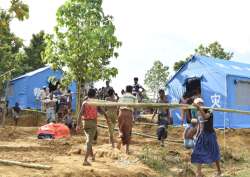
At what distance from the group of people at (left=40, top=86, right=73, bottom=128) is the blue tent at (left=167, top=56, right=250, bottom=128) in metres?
5.51

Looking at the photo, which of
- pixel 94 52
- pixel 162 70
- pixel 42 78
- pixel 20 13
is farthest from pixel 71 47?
pixel 162 70

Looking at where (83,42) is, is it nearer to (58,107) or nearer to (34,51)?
(58,107)

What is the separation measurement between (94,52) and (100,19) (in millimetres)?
1283

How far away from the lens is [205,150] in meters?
9.29

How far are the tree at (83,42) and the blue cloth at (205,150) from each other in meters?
9.13

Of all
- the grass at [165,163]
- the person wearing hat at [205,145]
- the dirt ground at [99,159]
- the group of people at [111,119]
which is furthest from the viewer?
the grass at [165,163]

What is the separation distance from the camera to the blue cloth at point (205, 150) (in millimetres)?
9242

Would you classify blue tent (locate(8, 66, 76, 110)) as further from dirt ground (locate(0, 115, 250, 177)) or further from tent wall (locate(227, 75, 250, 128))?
dirt ground (locate(0, 115, 250, 177))

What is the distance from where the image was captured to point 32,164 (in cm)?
840

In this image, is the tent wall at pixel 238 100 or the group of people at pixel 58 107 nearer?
the group of people at pixel 58 107

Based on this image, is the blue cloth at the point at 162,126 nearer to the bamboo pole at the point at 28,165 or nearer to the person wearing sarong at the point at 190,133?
the person wearing sarong at the point at 190,133

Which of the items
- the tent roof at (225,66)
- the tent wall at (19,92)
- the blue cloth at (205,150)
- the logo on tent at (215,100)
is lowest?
the blue cloth at (205,150)

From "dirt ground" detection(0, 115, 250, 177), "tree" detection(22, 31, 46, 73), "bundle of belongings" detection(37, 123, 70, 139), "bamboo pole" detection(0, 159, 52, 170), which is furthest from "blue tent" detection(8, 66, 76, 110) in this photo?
"bamboo pole" detection(0, 159, 52, 170)

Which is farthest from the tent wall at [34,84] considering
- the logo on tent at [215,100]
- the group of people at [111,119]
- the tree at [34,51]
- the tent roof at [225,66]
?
the group of people at [111,119]
